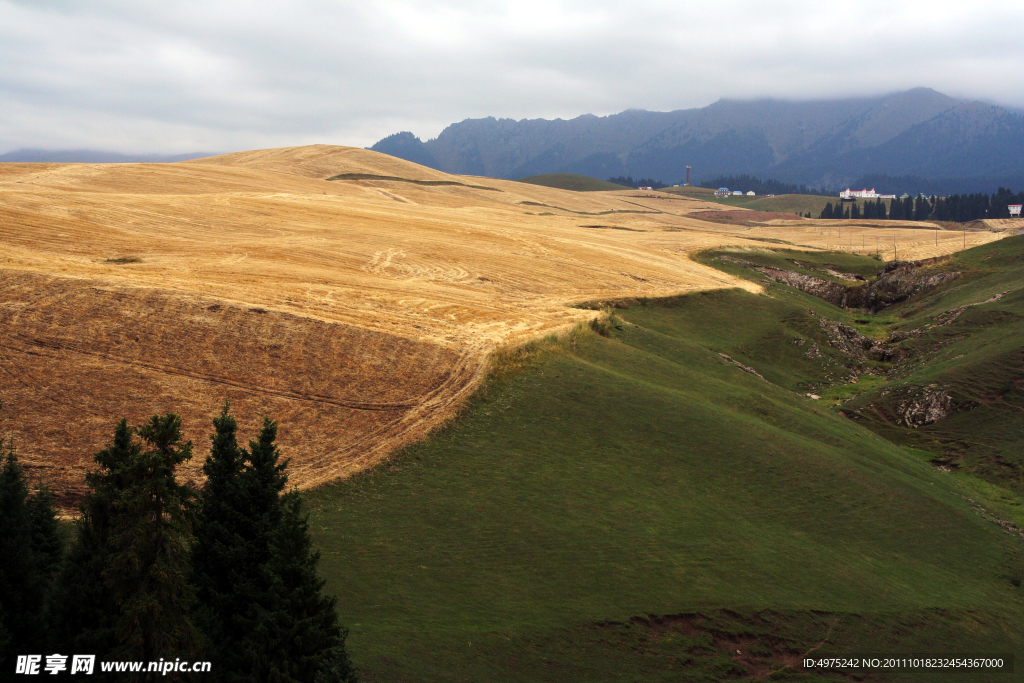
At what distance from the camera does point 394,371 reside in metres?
31.7

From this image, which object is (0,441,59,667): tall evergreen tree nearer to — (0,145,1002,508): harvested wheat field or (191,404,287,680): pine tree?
(191,404,287,680): pine tree

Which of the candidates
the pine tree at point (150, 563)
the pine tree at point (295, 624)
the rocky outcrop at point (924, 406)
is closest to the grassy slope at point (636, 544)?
the pine tree at point (295, 624)

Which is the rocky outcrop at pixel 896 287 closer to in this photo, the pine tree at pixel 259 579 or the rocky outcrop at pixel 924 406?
the rocky outcrop at pixel 924 406

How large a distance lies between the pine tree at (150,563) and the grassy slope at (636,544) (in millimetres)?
4654

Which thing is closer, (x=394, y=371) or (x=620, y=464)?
(x=620, y=464)

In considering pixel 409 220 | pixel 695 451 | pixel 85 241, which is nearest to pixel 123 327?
pixel 85 241

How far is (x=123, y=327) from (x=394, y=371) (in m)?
11.9

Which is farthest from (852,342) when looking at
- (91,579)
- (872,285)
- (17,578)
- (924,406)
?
(17,578)

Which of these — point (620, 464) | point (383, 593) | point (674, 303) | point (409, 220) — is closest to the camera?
point (383, 593)

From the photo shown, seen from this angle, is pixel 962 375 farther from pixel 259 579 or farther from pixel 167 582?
pixel 167 582

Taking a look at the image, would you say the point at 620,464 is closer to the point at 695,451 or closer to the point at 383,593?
the point at 695,451

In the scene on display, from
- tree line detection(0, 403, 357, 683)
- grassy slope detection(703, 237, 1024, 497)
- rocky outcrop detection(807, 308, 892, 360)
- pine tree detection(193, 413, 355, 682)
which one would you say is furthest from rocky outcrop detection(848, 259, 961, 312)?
tree line detection(0, 403, 357, 683)

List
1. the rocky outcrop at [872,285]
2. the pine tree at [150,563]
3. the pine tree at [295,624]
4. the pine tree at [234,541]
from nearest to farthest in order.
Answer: the pine tree at [150,563]
the pine tree at [295,624]
the pine tree at [234,541]
the rocky outcrop at [872,285]

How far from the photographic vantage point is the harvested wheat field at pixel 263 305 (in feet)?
85.8
